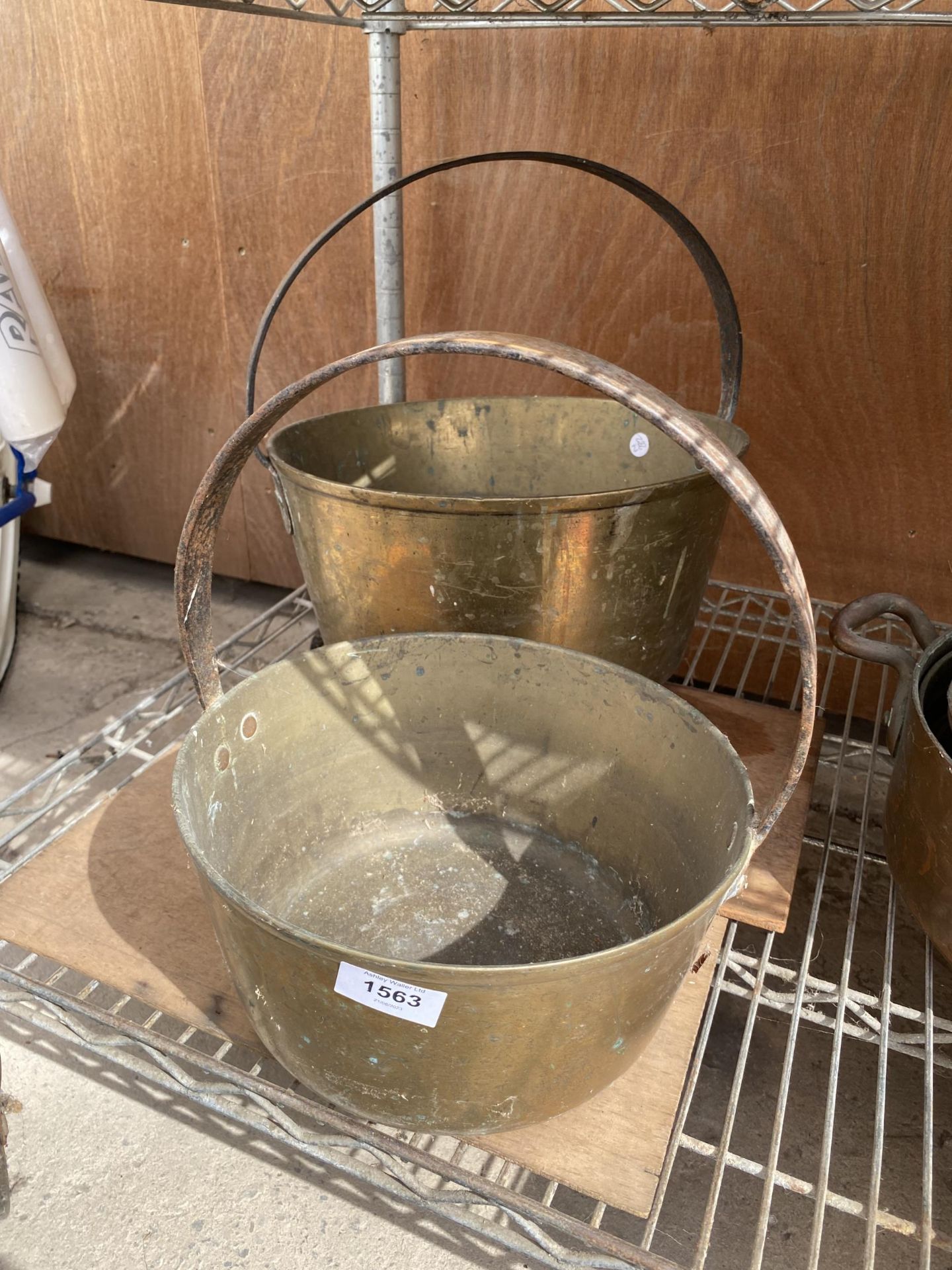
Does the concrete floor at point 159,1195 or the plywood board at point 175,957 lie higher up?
the plywood board at point 175,957

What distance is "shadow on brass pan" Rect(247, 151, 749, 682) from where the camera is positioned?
66 centimetres

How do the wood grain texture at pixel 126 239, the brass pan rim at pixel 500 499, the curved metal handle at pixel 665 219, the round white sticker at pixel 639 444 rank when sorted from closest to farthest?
the brass pan rim at pixel 500 499, the curved metal handle at pixel 665 219, the round white sticker at pixel 639 444, the wood grain texture at pixel 126 239

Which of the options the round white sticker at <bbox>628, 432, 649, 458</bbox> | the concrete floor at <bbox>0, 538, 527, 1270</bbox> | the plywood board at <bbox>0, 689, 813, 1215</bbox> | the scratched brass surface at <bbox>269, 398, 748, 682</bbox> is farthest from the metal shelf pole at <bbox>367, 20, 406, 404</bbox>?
the concrete floor at <bbox>0, 538, 527, 1270</bbox>

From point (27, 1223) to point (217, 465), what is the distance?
0.61m

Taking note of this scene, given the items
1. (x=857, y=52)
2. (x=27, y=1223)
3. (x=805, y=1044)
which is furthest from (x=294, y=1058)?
(x=857, y=52)

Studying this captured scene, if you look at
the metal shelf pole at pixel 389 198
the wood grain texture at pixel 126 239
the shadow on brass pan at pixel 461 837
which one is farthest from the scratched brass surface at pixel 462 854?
the wood grain texture at pixel 126 239

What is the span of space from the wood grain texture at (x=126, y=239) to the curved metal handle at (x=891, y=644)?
104cm

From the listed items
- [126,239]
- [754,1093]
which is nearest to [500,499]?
[754,1093]

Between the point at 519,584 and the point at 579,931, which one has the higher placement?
the point at 519,584

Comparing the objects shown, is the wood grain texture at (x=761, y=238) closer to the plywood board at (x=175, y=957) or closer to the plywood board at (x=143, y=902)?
the plywood board at (x=143, y=902)

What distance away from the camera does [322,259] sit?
4.09ft

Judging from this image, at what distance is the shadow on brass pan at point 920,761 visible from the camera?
56 centimetres

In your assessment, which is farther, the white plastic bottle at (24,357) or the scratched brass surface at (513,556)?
the white plastic bottle at (24,357)

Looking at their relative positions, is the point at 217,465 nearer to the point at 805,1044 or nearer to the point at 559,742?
the point at 559,742
